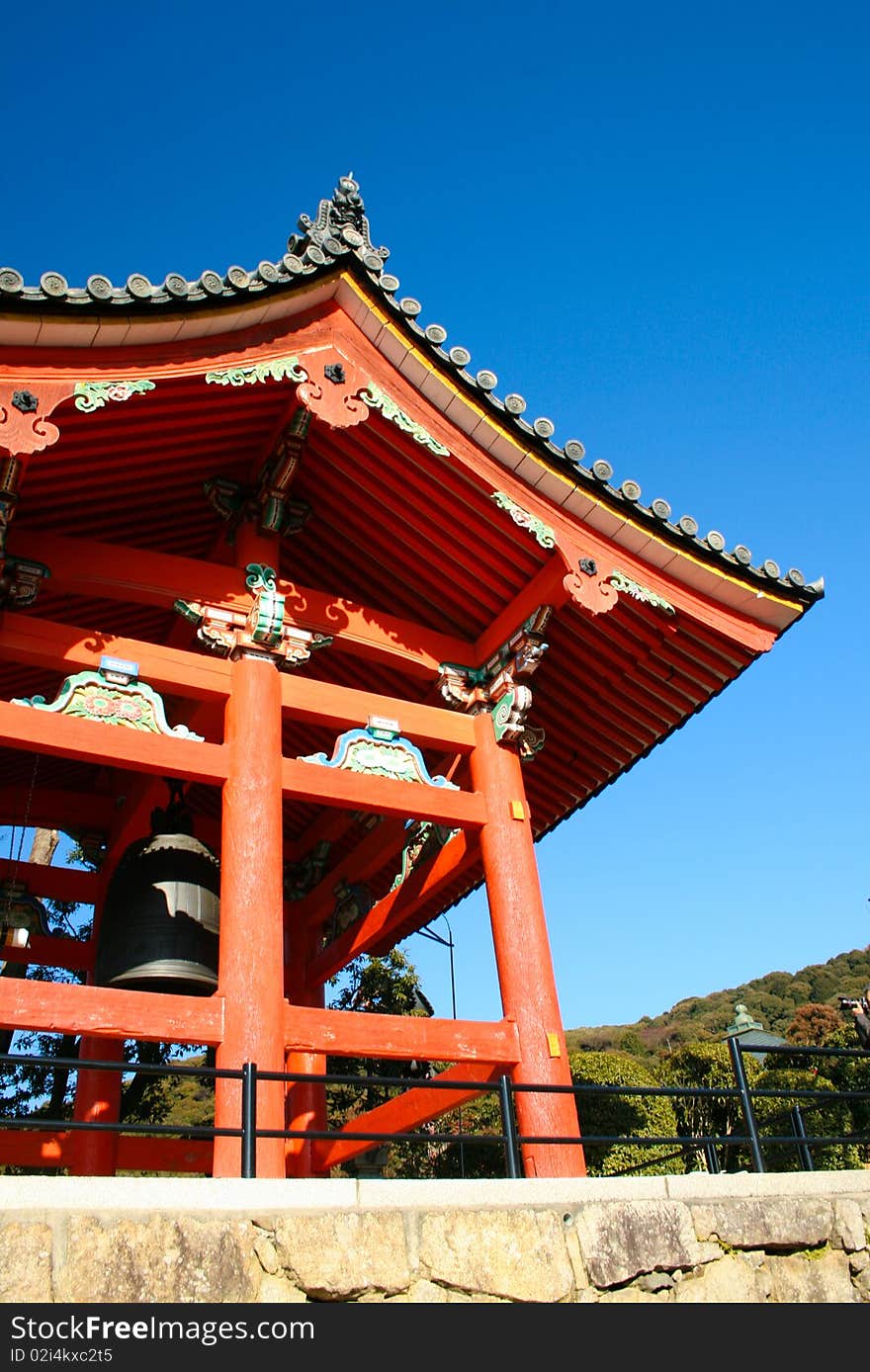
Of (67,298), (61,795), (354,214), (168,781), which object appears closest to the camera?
(67,298)

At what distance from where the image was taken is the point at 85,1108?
8414 millimetres

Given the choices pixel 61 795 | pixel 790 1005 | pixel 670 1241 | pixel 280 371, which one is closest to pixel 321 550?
pixel 280 371

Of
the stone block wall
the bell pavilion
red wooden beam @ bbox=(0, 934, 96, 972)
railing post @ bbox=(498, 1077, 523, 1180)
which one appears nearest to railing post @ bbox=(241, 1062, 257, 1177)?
the stone block wall

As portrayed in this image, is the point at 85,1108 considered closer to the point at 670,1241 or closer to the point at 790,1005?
the point at 670,1241

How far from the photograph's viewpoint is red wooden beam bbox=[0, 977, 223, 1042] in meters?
5.02

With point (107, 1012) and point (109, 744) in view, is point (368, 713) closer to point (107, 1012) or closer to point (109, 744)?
point (109, 744)

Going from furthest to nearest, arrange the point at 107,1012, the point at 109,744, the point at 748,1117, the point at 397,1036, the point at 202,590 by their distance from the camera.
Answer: the point at 202,590 < the point at 109,744 < the point at 397,1036 < the point at 748,1117 < the point at 107,1012

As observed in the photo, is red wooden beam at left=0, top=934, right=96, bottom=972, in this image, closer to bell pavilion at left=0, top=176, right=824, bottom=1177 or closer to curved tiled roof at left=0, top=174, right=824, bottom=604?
bell pavilion at left=0, top=176, right=824, bottom=1177

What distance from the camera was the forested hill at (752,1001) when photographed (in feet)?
232

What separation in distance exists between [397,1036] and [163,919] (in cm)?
Answer: 185

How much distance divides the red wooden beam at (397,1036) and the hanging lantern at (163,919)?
3.68 feet

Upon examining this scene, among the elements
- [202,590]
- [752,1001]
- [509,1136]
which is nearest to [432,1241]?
[509,1136]

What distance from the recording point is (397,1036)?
5973 millimetres

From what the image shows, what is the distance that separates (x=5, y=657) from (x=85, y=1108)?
4.22m
